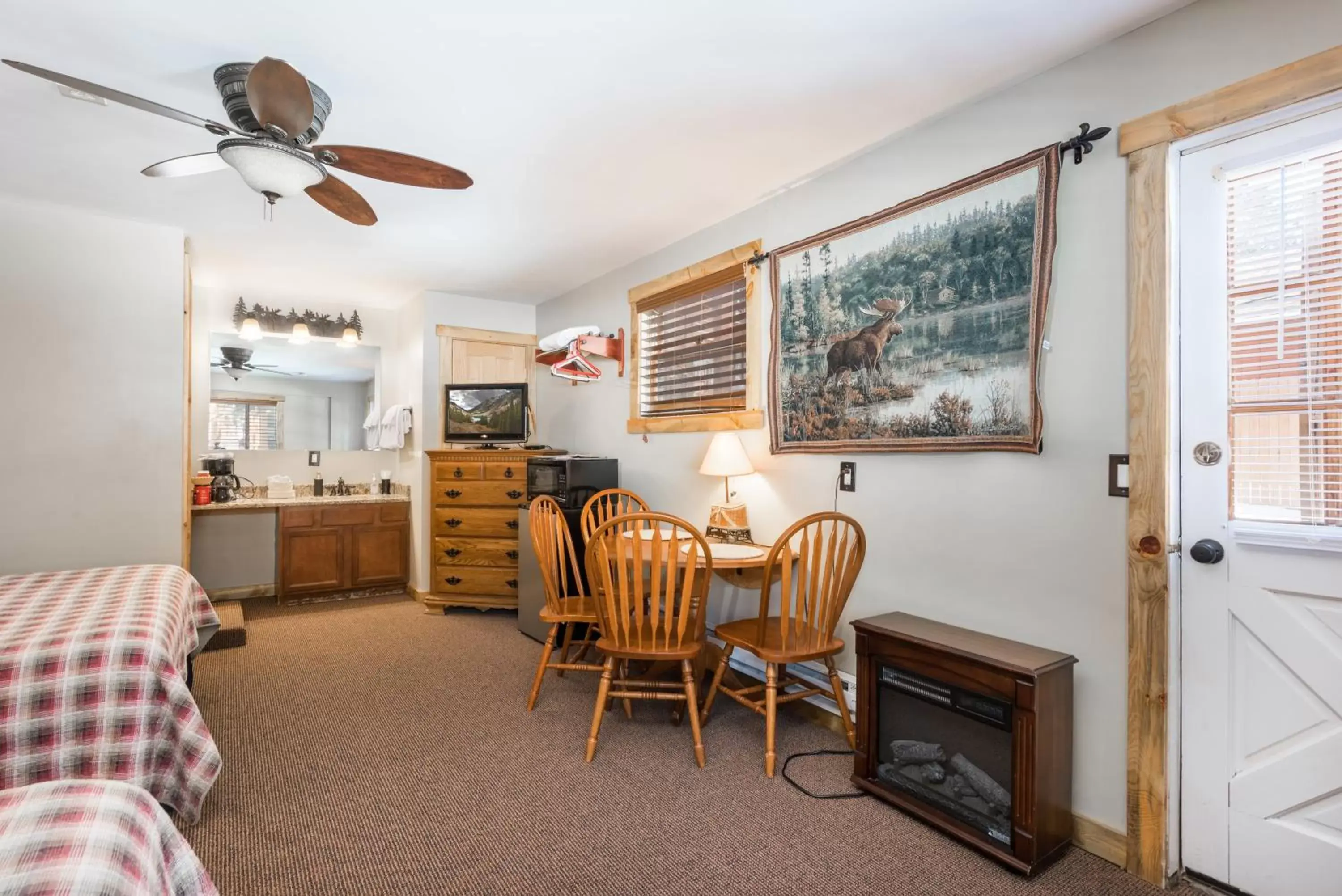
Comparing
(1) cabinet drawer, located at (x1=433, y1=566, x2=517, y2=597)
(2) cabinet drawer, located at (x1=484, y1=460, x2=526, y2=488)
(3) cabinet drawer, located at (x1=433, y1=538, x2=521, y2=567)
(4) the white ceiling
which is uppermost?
(4) the white ceiling

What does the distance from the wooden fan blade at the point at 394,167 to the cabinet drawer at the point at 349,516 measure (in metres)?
3.52

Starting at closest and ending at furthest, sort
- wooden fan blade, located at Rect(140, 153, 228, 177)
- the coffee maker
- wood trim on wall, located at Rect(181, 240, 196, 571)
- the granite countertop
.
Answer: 1. wooden fan blade, located at Rect(140, 153, 228, 177)
2. wood trim on wall, located at Rect(181, 240, 196, 571)
3. the granite countertop
4. the coffee maker

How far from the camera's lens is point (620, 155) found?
108 inches

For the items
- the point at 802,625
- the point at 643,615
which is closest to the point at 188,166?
the point at 643,615

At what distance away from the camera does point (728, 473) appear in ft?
10.1

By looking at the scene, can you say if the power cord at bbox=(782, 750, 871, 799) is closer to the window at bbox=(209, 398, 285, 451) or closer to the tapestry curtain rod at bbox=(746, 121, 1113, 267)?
the tapestry curtain rod at bbox=(746, 121, 1113, 267)

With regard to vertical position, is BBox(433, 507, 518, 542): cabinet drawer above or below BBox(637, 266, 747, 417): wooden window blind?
below

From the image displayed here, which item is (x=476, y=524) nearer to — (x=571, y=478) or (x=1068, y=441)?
(x=571, y=478)

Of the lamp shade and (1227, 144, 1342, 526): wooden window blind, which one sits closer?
(1227, 144, 1342, 526): wooden window blind

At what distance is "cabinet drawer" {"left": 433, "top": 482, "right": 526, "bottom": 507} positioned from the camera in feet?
15.3

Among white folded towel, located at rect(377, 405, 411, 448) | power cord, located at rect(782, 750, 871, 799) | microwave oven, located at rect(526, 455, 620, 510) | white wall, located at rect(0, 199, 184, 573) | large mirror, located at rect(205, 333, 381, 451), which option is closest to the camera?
power cord, located at rect(782, 750, 871, 799)

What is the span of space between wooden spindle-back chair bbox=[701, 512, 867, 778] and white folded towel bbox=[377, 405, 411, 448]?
141 inches

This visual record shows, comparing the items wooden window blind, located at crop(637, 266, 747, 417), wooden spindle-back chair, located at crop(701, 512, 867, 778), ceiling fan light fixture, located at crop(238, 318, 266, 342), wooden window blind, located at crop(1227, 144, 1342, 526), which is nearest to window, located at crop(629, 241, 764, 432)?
wooden window blind, located at crop(637, 266, 747, 417)

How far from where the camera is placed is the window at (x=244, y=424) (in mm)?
4992
